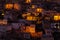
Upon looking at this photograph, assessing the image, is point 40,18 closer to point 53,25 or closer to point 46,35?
point 53,25

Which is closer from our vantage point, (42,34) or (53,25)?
(42,34)

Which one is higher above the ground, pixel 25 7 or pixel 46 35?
pixel 25 7

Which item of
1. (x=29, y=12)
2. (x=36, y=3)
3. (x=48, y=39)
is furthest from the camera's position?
(x=36, y=3)

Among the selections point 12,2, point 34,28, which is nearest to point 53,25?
point 34,28

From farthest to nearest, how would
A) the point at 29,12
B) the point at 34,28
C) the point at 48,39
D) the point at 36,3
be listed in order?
1. the point at 36,3
2. the point at 29,12
3. the point at 34,28
4. the point at 48,39

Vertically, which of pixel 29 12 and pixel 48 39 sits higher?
pixel 29 12

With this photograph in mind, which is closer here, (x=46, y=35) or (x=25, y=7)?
(x=46, y=35)

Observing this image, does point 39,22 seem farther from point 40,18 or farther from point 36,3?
point 36,3

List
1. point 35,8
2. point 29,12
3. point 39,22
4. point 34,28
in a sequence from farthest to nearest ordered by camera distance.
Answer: point 35,8, point 29,12, point 39,22, point 34,28

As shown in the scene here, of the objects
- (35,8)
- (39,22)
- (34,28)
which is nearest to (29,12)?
(35,8)
